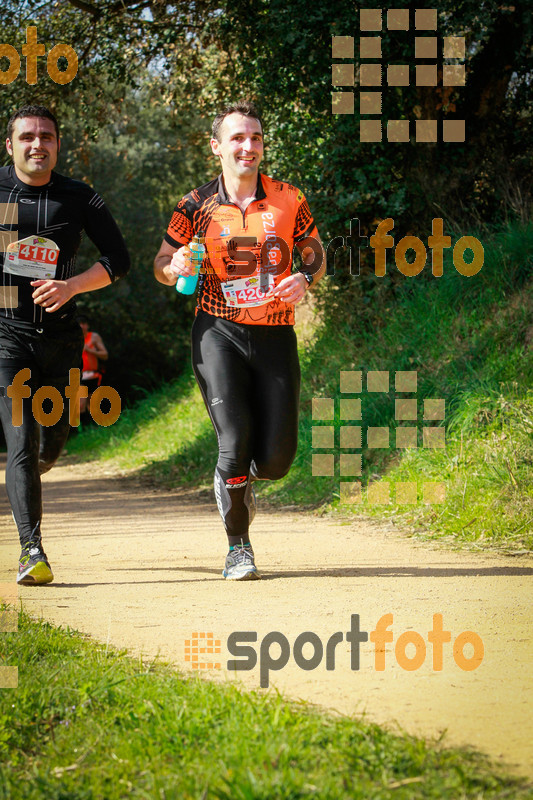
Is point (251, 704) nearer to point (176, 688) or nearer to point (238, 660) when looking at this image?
point (176, 688)

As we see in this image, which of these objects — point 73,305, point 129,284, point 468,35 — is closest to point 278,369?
point 73,305

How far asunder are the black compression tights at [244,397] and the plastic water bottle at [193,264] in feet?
1.00

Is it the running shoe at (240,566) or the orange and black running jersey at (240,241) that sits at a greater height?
the orange and black running jersey at (240,241)

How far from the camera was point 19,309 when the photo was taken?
530cm

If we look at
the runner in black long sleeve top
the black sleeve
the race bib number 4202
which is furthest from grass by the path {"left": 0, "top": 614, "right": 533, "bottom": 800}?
the black sleeve

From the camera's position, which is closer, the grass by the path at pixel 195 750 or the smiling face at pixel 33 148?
the grass by the path at pixel 195 750

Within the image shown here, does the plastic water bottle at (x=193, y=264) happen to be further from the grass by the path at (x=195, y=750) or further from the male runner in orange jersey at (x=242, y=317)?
the grass by the path at (x=195, y=750)

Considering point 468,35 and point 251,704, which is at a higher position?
point 468,35

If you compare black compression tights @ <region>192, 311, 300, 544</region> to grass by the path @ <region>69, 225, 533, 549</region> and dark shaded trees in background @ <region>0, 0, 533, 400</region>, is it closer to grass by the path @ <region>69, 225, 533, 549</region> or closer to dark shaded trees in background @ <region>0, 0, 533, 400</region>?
grass by the path @ <region>69, 225, 533, 549</region>

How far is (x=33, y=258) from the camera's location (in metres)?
5.29

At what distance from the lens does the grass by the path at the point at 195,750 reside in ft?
7.59

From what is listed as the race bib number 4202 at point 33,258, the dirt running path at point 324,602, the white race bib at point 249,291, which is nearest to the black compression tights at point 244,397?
the white race bib at point 249,291

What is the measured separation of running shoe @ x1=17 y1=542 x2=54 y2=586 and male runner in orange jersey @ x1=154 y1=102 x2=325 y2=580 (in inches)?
36.8

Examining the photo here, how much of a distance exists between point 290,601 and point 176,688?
1502 mm
